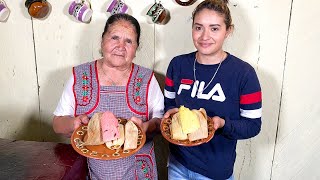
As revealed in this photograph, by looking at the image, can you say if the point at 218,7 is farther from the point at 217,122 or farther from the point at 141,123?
the point at 141,123

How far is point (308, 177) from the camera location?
174 cm

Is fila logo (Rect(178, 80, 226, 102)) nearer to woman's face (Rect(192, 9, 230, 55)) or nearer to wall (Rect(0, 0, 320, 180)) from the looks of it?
woman's face (Rect(192, 9, 230, 55))

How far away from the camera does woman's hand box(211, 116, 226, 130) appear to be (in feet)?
3.87

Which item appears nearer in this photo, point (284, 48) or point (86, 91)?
point (86, 91)

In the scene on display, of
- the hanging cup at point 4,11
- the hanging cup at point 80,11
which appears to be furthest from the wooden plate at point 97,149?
the hanging cup at point 4,11

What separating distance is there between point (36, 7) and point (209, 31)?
0.88 metres

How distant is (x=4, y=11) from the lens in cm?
171

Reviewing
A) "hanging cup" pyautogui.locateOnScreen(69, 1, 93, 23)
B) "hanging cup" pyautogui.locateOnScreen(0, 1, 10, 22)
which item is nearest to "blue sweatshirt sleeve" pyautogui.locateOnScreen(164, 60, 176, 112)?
"hanging cup" pyautogui.locateOnScreen(69, 1, 93, 23)

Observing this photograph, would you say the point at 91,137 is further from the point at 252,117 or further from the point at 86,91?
the point at 252,117

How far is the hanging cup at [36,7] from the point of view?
63.6 inches

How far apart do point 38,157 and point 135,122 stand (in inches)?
15.3

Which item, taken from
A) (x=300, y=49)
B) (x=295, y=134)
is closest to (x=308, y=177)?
(x=295, y=134)

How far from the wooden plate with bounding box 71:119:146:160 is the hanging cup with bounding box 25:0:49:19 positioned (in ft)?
2.32

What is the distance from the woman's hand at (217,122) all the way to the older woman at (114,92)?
27cm
